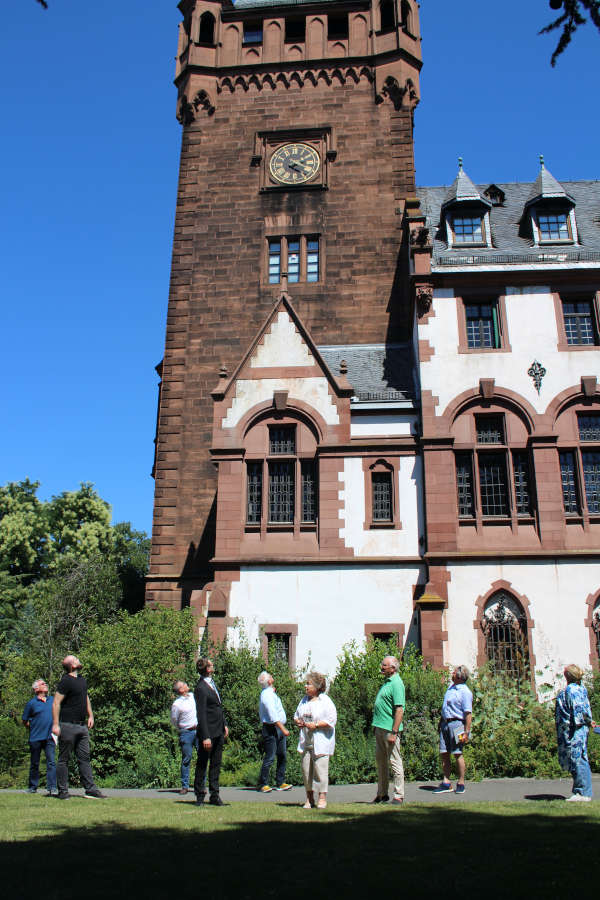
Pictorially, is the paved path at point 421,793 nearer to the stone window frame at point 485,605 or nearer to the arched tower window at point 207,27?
the stone window frame at point 485,605

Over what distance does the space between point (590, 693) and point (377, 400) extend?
9.76 metres

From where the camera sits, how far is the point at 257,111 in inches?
1243

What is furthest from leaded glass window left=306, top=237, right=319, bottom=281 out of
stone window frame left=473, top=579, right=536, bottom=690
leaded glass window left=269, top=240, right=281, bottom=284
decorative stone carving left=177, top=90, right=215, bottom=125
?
stone window frame left=473, top=579, right=536, bottom=690

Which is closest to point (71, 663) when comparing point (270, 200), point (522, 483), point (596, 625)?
point (596, 625)

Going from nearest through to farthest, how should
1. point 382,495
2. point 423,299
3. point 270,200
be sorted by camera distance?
point 382,495 < point 423,299 < point 270,200

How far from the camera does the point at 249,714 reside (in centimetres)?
1750

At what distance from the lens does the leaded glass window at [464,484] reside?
22.3 meters

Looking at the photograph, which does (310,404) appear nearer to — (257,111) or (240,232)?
(240,232)

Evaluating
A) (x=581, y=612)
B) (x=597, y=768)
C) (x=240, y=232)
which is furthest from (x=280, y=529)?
(x=240, y=232)

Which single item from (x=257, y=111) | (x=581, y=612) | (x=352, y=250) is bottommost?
(x=581, y=612)

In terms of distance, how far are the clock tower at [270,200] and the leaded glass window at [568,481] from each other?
298 inches

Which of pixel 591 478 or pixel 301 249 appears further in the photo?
pixel 301 249

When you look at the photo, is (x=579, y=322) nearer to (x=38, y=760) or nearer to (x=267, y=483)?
(x=267, y=483)

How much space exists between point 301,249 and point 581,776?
21917 millimetres
